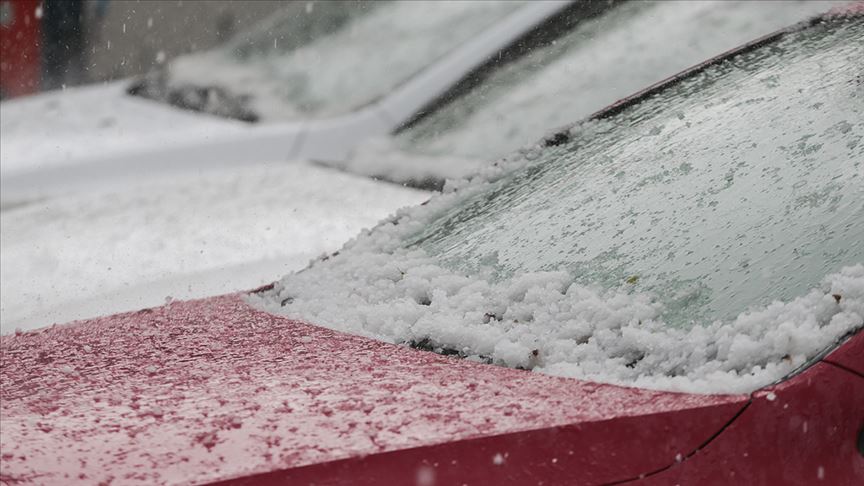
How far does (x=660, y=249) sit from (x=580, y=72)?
3935mm

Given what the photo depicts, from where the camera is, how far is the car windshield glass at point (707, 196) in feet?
4.89

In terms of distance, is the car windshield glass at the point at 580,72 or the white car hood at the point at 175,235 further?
the car windshield glass at the point at 580,72

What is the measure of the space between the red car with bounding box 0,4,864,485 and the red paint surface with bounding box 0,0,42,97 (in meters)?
7.56

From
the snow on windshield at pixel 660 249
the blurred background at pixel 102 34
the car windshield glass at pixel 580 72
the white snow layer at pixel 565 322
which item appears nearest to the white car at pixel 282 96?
the car windshield glass at pixel 580 72

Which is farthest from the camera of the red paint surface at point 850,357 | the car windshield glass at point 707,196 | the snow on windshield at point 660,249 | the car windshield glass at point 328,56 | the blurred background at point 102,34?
the blurred background at point 102,34

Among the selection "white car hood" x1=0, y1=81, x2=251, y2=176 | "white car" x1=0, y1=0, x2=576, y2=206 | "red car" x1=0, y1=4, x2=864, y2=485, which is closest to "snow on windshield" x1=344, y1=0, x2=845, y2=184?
"white car" x1=0, y1=0, x2=576, y2=206

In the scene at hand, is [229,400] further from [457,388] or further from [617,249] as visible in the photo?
[617,249]

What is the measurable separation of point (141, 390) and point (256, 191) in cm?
395

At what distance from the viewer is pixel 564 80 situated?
220 inches

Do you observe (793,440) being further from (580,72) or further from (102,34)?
(102,34)

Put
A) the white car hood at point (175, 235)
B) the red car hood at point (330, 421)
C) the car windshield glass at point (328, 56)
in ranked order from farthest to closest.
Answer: the car windshield glass at point (328, 56) < the white car hood at point (175, 235) < the red car hood at point (330, 421)

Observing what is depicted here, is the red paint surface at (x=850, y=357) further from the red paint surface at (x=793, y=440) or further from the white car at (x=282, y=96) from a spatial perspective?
the white car at (x=282, y=96)

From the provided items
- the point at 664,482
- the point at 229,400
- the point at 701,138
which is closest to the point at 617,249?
the point at 701,138

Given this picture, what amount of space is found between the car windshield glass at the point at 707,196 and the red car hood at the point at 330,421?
0.26 meters
